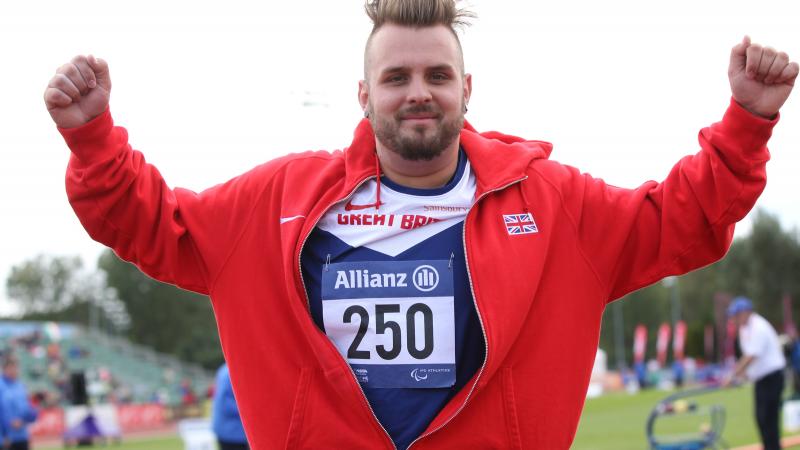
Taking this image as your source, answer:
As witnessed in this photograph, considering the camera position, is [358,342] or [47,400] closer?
[358,342]

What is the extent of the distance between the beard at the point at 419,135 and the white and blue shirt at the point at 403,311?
0.19m

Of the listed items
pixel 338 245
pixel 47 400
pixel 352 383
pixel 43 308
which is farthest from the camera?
pixel 43 308

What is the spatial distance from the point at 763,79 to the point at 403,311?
4.23ft

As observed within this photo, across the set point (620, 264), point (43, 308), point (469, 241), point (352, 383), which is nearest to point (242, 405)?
point (352, 383)

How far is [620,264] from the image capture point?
3203 millimetres

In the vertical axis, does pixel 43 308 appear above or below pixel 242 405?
below

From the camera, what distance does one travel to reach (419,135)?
Result: 3029 millimetres

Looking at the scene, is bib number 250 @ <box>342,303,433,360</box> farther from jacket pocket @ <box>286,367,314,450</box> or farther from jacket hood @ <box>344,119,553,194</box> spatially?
jacket hood @ <box>344,119,553,194</box>

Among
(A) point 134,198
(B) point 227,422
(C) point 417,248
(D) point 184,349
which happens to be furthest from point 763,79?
(D) point 184,349

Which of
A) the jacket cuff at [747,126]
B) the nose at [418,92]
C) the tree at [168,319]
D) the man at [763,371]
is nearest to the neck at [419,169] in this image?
the nose at [418,92]

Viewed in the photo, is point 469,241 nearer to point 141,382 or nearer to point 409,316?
point 409,316

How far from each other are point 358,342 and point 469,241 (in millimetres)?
468

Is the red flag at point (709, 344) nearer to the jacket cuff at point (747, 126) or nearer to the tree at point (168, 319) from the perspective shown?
the tree at point (168, 319)

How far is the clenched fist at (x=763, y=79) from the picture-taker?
9.55 ft
